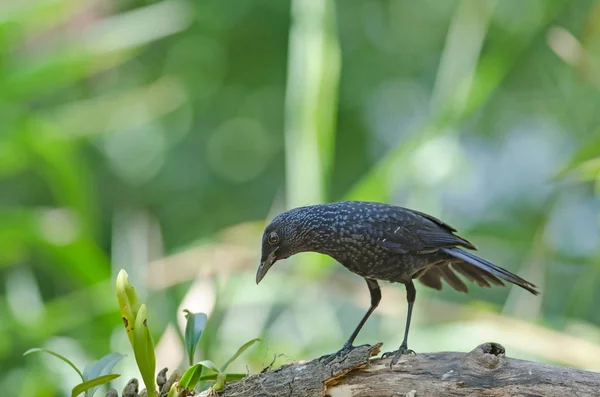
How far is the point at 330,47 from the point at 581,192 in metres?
2.32

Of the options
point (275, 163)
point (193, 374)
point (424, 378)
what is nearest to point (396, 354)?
point (424, 378)

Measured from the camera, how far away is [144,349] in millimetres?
2371

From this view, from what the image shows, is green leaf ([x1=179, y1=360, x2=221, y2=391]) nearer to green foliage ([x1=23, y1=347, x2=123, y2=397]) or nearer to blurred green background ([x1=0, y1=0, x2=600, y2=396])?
green foliage ([x1=23, y1=347, x2=123, y2=397])

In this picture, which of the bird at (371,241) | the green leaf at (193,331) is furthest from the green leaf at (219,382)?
the bird at (371,241)

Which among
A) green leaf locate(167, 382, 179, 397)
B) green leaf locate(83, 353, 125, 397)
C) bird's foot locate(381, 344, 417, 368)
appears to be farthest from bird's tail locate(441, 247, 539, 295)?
green leaf locate(83, 353, 125, 397)

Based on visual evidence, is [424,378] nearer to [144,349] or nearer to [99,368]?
[144,349]

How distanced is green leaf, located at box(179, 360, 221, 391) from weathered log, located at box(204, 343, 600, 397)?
0.44 feet

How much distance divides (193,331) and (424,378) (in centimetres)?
85

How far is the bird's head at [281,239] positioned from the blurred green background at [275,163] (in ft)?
2.79

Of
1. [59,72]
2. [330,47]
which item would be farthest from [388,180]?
[59,72]

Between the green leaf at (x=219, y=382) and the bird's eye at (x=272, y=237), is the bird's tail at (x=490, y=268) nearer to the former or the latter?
the bird's eye at (x=272, y=237)

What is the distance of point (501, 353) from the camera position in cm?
234

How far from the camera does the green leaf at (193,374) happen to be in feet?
7.83

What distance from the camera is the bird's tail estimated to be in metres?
2.80
